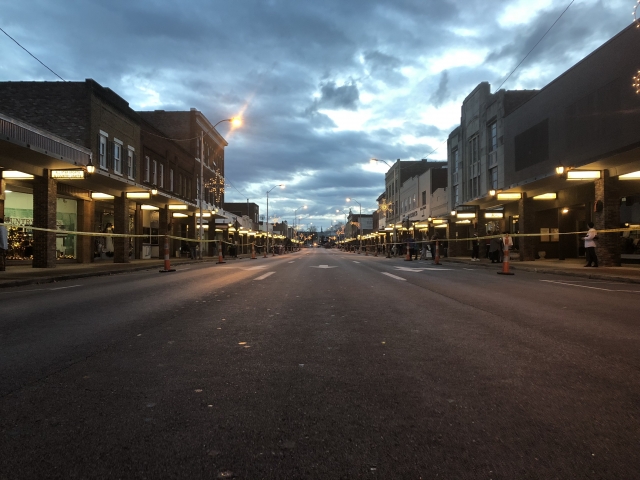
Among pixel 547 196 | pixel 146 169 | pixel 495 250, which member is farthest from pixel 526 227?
pixel 146 169

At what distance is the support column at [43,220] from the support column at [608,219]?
22015 mm

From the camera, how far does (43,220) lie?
18.0 meters

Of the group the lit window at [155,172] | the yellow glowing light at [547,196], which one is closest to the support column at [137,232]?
the lit window at [155,172]

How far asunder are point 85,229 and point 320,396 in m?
25.1

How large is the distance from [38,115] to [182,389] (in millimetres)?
27339

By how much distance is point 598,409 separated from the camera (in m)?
2.86

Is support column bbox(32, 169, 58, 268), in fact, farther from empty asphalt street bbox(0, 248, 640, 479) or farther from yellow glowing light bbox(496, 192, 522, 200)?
yellow glowing light bbox(496, 192, 522, 200)

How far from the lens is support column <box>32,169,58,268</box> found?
17891 millimetres

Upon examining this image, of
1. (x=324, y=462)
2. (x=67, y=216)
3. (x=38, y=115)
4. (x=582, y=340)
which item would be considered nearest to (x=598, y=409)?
(x=324, y=462)

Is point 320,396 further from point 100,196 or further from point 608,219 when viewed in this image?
point 100,196

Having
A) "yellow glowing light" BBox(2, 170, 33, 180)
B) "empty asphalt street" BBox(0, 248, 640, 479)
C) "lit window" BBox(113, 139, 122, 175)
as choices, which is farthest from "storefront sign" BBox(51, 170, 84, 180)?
"empty asphalt street" BBox(0, 248, 640, 479)

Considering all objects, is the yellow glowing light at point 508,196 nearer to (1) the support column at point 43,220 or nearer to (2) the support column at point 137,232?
(1) the support column at point 43,220

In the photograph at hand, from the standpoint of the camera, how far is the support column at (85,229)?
2392cm

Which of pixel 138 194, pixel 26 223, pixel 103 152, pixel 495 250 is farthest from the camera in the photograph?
pixel 103 152
